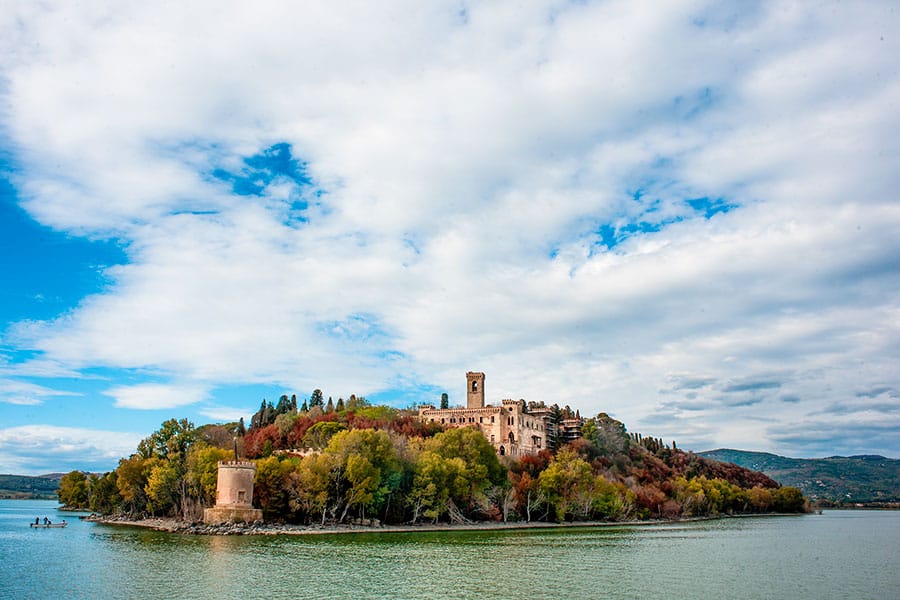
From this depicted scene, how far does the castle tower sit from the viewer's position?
117312 mm

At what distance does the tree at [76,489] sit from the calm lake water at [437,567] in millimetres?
65985

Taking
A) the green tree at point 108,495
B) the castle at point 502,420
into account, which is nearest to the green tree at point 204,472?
the green tree at point 108,495

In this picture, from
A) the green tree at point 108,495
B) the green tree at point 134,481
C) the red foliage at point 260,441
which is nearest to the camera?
the green tree at point 134,481

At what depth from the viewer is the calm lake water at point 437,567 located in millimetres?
31016

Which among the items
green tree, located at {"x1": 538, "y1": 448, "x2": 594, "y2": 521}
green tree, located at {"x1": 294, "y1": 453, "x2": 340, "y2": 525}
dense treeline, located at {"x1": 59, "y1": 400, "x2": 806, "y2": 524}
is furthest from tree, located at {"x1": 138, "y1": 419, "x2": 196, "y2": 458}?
green tree, located at {"x1": 538, "y1": 448, "x2": 594, "y2": 521}

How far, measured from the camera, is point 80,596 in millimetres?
28859

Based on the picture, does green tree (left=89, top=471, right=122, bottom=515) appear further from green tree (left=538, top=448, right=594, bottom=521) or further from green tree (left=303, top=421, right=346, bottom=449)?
green tree (left=538, top=448, right=594, bottom=521)

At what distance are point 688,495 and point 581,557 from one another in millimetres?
61587

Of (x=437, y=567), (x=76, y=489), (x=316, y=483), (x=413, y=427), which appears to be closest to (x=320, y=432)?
(x=413, y=427)

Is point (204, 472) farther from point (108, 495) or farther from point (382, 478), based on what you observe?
point (108, 495)

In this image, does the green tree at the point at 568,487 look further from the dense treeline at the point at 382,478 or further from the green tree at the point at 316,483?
the green tree at the point at 316,483

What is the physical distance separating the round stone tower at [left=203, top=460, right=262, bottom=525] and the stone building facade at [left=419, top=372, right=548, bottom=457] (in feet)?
159

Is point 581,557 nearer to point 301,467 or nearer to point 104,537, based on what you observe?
point 301,467

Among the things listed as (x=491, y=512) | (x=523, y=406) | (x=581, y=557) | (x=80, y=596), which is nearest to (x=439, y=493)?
(x=491, y=512)
